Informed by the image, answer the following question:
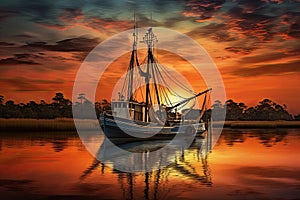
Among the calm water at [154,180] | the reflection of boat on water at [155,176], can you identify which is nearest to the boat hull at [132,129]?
the calm water at [154,180]

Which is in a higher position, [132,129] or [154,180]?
[132,129]

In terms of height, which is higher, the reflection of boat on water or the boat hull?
the boat hull

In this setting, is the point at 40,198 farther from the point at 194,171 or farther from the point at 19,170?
the point at 194,171

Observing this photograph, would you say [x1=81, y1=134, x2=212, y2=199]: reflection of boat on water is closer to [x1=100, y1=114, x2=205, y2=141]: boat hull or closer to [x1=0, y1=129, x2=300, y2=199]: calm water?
[x1=0, y1=129, x2=300, y2=199]: calm water

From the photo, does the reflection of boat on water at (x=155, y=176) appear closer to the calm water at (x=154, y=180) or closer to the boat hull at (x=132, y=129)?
the calm water at (x=154, y=180)

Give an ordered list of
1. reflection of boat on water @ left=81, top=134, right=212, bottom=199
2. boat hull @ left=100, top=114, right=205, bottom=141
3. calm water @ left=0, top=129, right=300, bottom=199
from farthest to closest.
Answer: boat hull @ left=100, top=114, right=205, bottom=141 < reflection of boat on water @ left=81, top=134, right=212, bottom=199 < calm water @ left=0, top=129, right=300, bottom=199

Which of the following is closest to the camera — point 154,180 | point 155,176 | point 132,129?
point 154,180

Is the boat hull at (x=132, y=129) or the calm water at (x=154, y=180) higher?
the boat hull at (x=132, y=129)

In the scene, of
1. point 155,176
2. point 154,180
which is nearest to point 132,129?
point 155,176

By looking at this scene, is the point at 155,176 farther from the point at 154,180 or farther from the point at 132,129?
the point at 132,129

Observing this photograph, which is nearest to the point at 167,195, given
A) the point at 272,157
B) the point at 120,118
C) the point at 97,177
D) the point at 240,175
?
the point at 97,177

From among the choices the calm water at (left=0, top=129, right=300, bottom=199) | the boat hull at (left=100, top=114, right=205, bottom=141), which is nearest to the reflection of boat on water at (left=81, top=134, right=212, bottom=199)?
the calm water at (left=0, top=129, right=300, bottom=199)

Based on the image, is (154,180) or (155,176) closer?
(154,180)

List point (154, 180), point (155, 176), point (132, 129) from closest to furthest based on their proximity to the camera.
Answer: point (154, 180), point (155, 176), point (132, 129)
